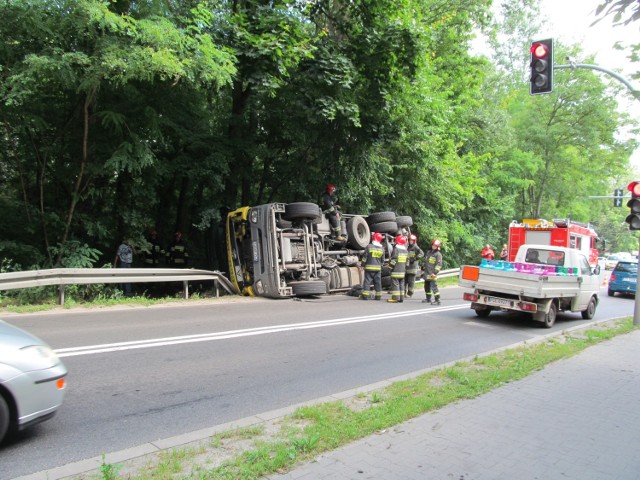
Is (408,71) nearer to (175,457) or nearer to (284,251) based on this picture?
(284,251)

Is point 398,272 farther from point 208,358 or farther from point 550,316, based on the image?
point 208,358

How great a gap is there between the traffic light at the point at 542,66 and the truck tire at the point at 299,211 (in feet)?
19.6

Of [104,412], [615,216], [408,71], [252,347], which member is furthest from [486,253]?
[615,216]

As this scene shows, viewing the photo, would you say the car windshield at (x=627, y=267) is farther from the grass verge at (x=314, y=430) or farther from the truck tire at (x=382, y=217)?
the grass verge at (x=314, y=430)

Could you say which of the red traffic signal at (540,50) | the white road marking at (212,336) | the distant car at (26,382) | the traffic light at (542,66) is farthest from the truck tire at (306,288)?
the distant car at (26,382)

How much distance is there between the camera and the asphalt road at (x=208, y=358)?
13.1 ft

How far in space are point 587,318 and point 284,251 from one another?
824 cm

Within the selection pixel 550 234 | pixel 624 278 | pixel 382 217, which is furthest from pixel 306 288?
pixel 624 278

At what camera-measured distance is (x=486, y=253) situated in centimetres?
2039

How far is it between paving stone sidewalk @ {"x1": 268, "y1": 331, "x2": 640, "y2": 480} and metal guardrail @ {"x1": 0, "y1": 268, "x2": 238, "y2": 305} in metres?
7.37

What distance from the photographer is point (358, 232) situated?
50.0 feet

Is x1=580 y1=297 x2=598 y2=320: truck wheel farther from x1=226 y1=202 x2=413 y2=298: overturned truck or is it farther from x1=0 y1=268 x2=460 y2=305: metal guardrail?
x1=0 y1=268 x2=460 y2=305: metal guardrail

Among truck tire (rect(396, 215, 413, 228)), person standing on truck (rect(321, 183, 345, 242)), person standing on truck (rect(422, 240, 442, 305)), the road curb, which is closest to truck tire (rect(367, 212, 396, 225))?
truck tire (rect(396, 215, 413, 228))

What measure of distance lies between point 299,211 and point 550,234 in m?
11.7
